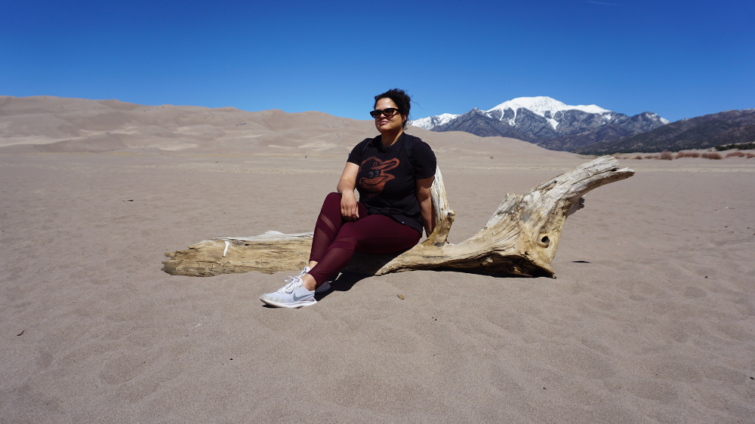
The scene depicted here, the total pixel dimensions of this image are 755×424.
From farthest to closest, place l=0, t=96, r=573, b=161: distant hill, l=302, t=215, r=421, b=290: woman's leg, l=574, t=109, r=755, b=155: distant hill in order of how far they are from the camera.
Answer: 1. l=574, t=109, r=755, b=155: distant hill
2. l=0, t=96, r=573, b=161: distant hill
3. l=302, t=215, r=421, b=290: woman's leg

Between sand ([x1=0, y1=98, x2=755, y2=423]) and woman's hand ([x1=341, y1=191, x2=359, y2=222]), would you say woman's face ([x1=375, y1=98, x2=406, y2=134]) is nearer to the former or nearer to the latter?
woman's hand ([x1=341, y1=191, x2=359, y2=222])

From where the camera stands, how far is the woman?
337 cm

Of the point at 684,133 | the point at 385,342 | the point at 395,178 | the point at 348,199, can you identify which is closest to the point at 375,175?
the point at 395,178

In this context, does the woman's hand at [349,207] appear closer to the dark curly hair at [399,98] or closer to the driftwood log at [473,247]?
the driftwood log at [473,247]

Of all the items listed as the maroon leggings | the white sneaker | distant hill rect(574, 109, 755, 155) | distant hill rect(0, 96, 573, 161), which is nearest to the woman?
the maroon leggings

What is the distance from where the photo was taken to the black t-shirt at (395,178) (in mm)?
3463

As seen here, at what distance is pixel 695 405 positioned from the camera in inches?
75.6

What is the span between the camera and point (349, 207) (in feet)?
11.1

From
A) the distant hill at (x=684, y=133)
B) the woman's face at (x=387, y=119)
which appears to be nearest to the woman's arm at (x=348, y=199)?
the woman's face at (x=387, y=119)

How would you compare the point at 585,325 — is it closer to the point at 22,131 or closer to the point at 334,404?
the point at 334,404

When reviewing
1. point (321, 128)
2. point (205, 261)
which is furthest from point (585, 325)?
point (321, 128)

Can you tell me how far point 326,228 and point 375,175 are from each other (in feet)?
2.18

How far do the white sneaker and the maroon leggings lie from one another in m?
0.15

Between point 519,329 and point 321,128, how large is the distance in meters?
65.4
